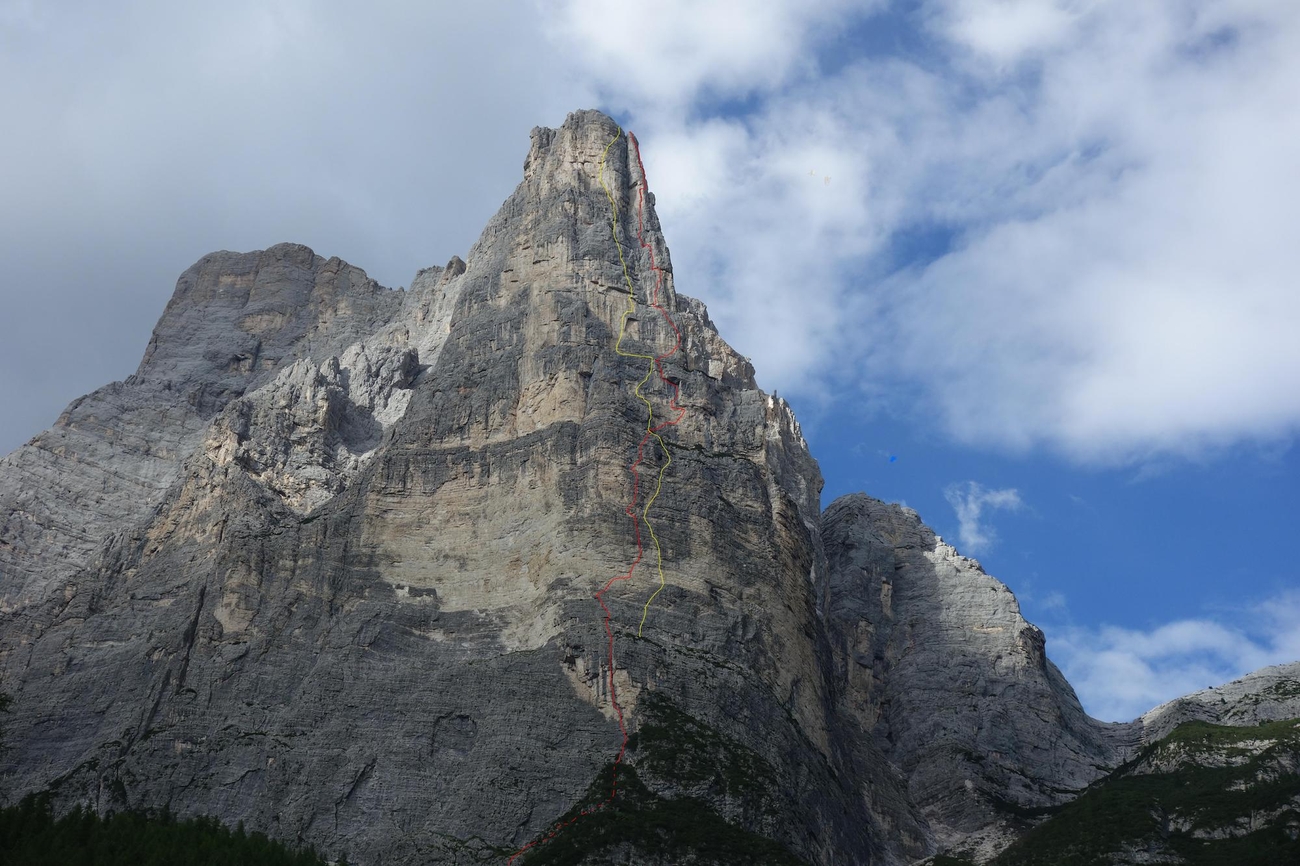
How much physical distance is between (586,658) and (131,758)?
28.4m

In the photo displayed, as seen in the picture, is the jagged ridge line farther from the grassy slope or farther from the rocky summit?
the grassy slope

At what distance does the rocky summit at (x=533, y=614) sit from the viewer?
98500mm

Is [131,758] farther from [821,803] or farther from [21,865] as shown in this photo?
[821,803]

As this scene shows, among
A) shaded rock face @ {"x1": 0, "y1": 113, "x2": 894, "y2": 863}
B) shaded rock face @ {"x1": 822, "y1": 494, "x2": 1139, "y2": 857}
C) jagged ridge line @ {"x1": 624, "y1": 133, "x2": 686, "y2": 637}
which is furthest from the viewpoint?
shaded rock face @ {"x1": 822, "y1": 494, "x2": 1139, "y2": 857}

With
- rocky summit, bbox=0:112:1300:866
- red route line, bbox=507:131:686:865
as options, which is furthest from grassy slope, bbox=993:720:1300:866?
red route line, bbox=507:131:686:865

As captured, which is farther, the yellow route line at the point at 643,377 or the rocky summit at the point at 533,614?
the yellow route line at the point at 643,377

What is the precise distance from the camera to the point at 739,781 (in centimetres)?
9806

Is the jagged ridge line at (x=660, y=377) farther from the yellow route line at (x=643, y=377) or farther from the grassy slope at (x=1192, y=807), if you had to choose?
the grassy slope at (x=1192, y=807)

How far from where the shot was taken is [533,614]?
10794 cm

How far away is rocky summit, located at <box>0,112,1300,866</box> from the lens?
98500 mm

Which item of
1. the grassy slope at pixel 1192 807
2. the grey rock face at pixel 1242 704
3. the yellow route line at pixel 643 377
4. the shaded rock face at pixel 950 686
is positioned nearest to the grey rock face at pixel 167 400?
the yellow route line at pixel 643 377

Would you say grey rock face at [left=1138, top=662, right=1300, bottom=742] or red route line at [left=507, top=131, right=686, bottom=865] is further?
grey rock face at [left=1138, top=662, right=1300, bottom=742]

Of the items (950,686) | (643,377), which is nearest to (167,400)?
(643,377)

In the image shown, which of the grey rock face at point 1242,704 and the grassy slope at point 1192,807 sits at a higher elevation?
the grey rock face at point 1242,704
